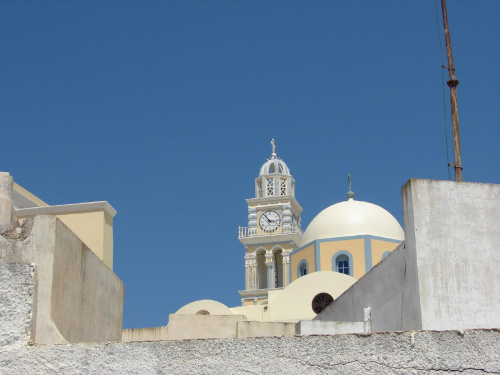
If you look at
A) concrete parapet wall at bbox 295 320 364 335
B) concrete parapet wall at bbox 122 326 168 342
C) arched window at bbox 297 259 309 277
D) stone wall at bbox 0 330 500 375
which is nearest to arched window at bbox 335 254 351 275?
arched window at bbox 297 259 309 277

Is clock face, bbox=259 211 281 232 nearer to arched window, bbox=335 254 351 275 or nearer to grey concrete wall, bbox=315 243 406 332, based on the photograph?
arched window, bbox=335 254 351 275

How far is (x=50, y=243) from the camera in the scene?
5383 mm

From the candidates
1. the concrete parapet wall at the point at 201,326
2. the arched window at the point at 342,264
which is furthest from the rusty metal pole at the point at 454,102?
the arched window at the point at 342,264

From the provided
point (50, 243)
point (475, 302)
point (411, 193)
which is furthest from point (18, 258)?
point (475, 302)

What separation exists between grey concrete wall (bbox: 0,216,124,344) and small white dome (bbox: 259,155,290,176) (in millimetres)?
42917

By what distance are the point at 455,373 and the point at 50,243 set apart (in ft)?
10.3

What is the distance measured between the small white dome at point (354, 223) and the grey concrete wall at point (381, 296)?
18.4 m

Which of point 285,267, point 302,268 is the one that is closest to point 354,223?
point 302,268

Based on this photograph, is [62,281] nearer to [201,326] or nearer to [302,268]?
[201,326]

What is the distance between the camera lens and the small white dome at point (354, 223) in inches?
1297

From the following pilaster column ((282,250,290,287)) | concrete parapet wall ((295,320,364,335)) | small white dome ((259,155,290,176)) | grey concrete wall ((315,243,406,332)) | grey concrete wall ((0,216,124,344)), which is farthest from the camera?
small white dome ((259,155,290,176))

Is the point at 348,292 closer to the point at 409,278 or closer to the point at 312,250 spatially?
the point at 409,278

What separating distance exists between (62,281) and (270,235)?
4135 cm

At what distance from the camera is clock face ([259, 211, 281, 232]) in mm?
47406
